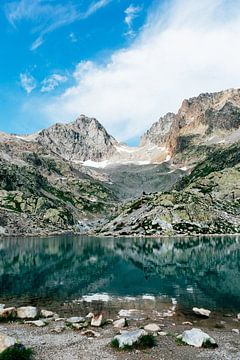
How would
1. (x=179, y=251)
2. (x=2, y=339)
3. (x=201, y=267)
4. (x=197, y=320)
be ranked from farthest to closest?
(x=179, y=251) → (x=201, y=267) → (x=197, y=320) → (x=2, y=339)

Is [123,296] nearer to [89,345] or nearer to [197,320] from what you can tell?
[197,320]

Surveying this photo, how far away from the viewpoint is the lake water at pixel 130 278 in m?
66.3

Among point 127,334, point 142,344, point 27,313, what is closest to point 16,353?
point 127,334

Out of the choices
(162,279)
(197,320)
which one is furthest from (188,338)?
(162,279)

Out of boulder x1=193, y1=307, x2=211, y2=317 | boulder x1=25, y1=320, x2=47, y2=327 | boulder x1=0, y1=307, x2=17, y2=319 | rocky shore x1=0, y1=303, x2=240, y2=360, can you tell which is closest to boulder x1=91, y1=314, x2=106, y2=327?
rocky shore x1=0, y1=303, x2=240, y2=360

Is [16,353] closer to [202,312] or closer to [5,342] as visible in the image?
[5,342]

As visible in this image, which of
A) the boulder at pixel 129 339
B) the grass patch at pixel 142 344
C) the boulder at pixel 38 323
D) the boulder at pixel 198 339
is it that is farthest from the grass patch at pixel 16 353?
the boulder at pixel 198 339

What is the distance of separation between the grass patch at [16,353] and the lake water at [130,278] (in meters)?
30.2

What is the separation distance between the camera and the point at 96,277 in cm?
9575

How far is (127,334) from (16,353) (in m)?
11.0

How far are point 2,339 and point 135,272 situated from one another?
77.0 metres

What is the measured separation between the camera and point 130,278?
93500 mm

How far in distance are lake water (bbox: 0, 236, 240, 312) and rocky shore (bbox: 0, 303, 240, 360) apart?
32.1 ft

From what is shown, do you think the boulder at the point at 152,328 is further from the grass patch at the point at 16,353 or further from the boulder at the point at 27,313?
the boulder at the point at 27,313
